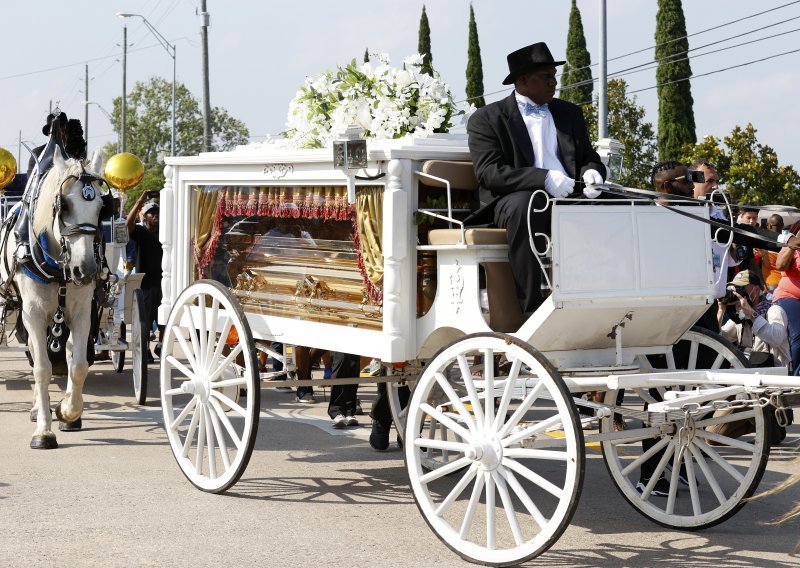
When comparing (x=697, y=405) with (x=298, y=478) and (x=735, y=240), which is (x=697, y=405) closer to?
(x=735, y=240)

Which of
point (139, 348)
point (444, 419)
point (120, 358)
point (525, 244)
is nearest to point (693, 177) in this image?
point (525, 244)

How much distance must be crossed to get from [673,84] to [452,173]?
28.7 metres

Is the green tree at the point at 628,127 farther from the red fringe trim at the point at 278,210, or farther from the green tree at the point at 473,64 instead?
the red fringe trim at the point at 278,210

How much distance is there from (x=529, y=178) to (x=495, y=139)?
1.37ft

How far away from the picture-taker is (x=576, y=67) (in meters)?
38.6

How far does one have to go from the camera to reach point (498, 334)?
208 inches

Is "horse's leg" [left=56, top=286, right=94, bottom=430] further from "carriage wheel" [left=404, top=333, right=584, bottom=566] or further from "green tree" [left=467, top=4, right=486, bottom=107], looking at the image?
"green tree" [left=467, top=4, right=486, bottom=107]

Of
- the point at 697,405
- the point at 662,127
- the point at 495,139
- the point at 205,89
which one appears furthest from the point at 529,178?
the point at 662,127

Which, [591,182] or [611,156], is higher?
[611,156]

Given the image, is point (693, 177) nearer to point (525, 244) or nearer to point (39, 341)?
point (525, 244)

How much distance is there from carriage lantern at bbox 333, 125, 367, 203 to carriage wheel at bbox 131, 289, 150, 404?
4941mm

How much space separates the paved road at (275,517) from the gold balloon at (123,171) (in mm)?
4039

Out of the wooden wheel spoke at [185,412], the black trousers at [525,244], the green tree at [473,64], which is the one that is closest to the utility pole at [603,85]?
the wooden wheel spoke at [185,412]

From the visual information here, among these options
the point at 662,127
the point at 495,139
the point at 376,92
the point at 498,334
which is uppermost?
the point at 662,127
